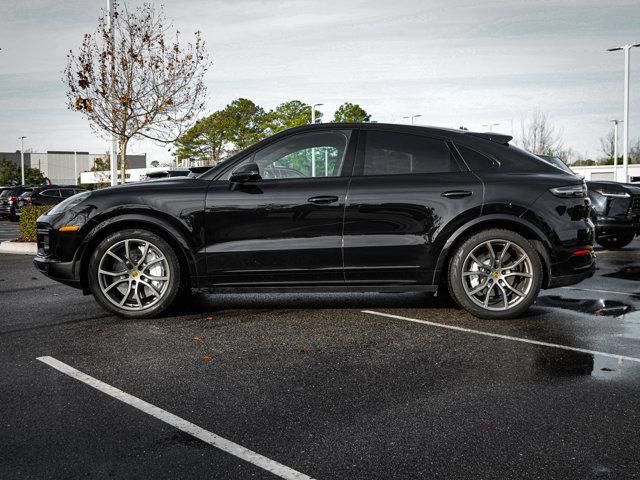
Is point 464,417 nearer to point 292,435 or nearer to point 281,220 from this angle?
Result: point 292,435

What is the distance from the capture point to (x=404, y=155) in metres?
6.27

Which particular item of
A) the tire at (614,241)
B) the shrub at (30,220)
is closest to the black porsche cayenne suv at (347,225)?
the tire at (614,241)

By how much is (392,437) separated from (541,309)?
3.94m

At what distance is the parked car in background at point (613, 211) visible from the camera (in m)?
12.3

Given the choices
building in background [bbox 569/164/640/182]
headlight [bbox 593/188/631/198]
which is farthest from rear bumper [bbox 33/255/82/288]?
building in background [bbox 569/164/640/182]

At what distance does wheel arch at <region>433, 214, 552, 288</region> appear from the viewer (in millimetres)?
6059

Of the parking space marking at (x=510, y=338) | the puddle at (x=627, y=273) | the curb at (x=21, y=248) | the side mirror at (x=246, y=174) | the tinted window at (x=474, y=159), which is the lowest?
the parking space marking at (x=510, y=338)

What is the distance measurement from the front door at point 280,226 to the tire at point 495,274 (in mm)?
1088

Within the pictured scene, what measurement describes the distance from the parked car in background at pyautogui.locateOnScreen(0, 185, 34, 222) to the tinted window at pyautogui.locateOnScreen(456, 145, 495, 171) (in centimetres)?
2870

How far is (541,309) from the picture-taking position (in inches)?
270

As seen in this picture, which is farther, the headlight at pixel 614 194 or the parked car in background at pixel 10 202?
the parked car in background at pixel 10 202

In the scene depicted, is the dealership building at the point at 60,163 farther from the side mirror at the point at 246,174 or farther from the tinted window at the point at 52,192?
the side mirror at the point at 246,174

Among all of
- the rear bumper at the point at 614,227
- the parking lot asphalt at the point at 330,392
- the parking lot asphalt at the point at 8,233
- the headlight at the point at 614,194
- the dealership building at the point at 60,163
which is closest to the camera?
the parking lot asphalt at the point at 330,392

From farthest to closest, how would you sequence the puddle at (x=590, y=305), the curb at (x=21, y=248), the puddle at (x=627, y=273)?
the curb at (x=21, y=248)
the puddle at (x=627, y=273)
the puddle at (x=590, y=305)
